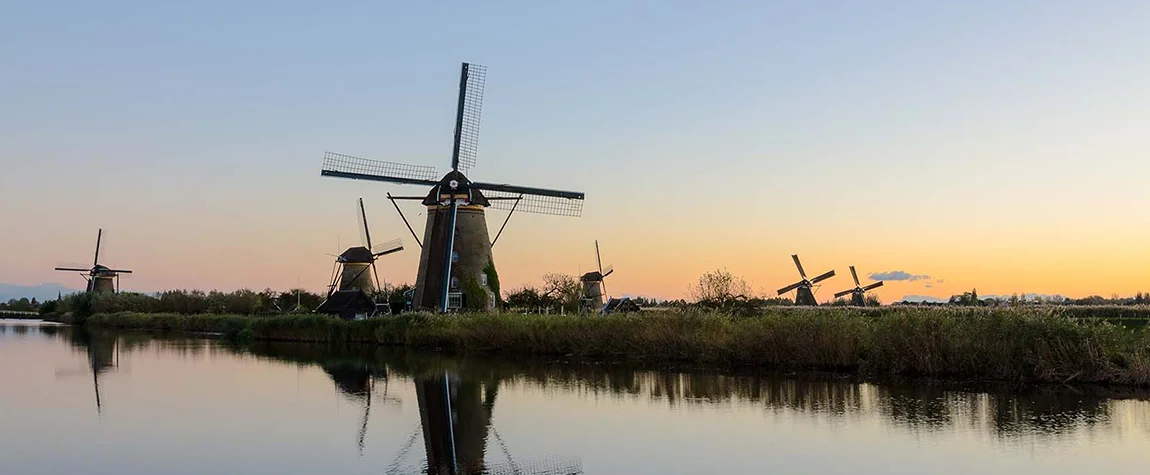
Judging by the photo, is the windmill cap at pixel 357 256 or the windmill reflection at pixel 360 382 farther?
the windmill cap at pixel 357 256

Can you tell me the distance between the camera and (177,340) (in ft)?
129

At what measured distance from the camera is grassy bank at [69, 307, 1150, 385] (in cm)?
1619

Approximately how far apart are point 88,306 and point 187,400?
169 ft

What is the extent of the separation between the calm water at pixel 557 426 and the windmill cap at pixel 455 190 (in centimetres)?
1376

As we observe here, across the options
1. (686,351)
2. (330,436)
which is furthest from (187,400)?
(686,351)

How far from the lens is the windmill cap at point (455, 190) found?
1336 inches

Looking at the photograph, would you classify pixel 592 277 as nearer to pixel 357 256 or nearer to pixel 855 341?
pixel 357 256

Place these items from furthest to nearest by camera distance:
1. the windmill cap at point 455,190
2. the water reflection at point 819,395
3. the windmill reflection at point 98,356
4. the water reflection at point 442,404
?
the windmill cap at point 455,190 → the windmill reflection at point 98,356 → the water reflection at point 819,395 → the water reflection at point 442,404

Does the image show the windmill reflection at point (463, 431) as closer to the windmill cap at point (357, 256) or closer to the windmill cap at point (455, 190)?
the windmill cap at point (455, 190)

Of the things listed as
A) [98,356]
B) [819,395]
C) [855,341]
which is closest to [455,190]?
[98,356]

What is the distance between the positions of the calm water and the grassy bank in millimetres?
1261

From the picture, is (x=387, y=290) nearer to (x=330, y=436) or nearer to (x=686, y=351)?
(x=686, y=351)

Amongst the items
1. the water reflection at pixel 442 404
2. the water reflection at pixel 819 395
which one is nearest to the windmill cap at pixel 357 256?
the water reflection at pixel 442 404

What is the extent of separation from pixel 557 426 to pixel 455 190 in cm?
2159
